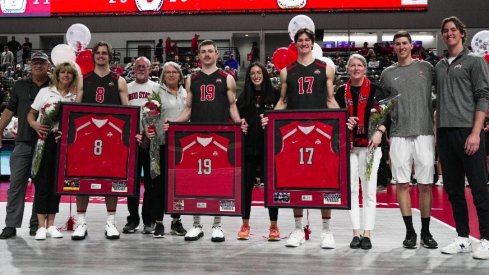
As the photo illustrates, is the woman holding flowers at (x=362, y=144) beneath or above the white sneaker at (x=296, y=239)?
above

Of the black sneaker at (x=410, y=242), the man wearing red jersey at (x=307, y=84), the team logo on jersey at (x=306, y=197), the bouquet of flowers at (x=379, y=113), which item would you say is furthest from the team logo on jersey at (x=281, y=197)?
the black sneaker at (x=410, y=242)

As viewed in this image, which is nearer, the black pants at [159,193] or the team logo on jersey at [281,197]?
the team logo on jersey at [281,197]

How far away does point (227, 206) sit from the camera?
470cm

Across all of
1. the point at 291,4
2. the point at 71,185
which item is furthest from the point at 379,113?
the point at 291,4

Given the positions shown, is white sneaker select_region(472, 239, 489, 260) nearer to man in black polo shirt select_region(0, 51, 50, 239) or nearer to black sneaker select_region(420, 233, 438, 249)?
black sneaker select_region(420, 233, 438, 249)

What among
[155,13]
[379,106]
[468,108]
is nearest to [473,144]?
[468,108]

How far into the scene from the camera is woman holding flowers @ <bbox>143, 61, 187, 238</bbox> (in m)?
5.04

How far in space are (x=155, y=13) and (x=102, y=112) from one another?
18183mm

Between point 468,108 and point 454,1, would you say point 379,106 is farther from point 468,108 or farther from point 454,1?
point 454,1

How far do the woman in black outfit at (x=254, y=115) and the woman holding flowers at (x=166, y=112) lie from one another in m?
0.66

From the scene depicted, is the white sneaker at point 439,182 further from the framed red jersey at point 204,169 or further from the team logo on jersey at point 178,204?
the team logo on jersey at point 178,204

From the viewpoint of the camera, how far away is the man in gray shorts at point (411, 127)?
175 inches

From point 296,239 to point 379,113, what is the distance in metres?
1.26

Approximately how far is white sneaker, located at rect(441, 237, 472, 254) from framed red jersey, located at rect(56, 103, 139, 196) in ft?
8.77
